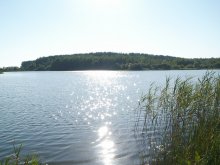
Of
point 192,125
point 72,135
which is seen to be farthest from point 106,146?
point 192,125

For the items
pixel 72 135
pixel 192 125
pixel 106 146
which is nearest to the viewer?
pixel 192 125

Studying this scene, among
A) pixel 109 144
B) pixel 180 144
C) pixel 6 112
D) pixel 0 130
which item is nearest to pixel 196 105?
pixel 180 144

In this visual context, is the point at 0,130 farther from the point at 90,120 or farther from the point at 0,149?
→ the point at 90,120

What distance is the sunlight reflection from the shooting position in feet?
53.2

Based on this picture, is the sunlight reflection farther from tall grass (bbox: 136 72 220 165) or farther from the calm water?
tall grass (bbox: 136 72 220 165)

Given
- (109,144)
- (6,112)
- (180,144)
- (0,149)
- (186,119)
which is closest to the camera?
(180,144)

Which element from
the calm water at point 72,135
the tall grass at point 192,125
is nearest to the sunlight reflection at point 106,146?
the calm water at point 72,135

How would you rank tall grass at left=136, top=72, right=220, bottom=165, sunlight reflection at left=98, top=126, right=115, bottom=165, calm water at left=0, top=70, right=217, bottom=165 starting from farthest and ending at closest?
calm water at left=0, top=70, right=217, bottom=165
sunlight reflection at left=98, top=126, right=115, bottom=165
tall grass at left=136, top=72, right=220, bottom=165

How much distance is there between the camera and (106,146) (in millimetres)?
18609

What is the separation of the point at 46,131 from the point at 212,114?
43.4ft

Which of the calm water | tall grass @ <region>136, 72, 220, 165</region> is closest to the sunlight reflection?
the calm water

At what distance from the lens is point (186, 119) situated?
12.8m

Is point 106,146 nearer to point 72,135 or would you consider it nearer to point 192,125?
point 72,135

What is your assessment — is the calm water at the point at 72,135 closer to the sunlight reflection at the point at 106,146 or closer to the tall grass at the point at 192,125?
the sunlight reflection at the point at 106,146
